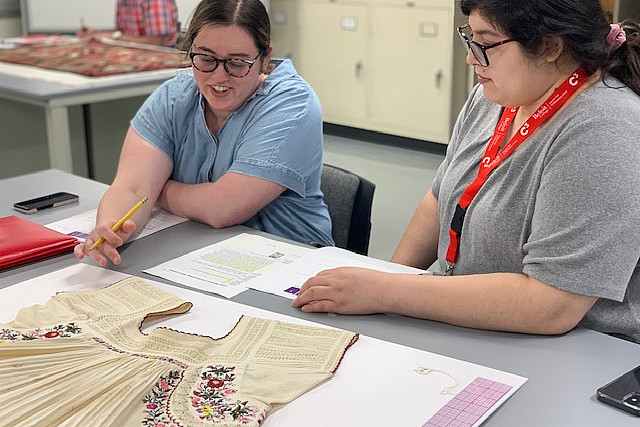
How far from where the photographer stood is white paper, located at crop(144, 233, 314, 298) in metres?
1.54

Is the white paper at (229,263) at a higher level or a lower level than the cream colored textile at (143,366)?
lower

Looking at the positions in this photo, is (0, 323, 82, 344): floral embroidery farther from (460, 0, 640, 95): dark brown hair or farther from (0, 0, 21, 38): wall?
(0, 0, 21, 38): wall

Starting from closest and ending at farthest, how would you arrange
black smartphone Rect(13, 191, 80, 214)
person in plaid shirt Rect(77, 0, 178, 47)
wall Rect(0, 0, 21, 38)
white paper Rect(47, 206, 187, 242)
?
white paper Rect(47, 206, 187, 242) → black smartphone Rect(13, 191, 80, 214) → person in plaid shirt Rect(77, 0, 178, 47) → wall Rect(0, 0, 21, 38)

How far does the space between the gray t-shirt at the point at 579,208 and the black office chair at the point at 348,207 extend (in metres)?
0.57

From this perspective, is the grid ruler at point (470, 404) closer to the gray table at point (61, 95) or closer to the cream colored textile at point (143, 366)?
the cream colored textile at point (143, 366)

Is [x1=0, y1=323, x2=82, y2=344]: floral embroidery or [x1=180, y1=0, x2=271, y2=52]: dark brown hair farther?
[x1=180, y1=0, x2=271, y2=52]: dark brown hair

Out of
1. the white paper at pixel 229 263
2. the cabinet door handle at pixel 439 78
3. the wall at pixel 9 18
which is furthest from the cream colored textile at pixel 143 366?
the wall at pixel 9 18

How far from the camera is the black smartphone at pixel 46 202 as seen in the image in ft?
6.49

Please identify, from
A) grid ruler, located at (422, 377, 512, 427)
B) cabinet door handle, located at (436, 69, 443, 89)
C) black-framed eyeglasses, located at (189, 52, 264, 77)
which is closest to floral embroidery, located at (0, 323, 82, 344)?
grid ruler, located at (422, 377, 512, 427)

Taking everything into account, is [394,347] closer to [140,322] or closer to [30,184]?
[140,322]

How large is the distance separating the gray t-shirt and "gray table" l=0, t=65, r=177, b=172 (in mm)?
2333

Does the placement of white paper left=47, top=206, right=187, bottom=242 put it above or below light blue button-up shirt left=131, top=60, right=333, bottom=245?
below

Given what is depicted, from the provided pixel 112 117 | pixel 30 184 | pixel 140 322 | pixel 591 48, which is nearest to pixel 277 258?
pixel 140 322

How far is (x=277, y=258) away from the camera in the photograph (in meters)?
1.67
